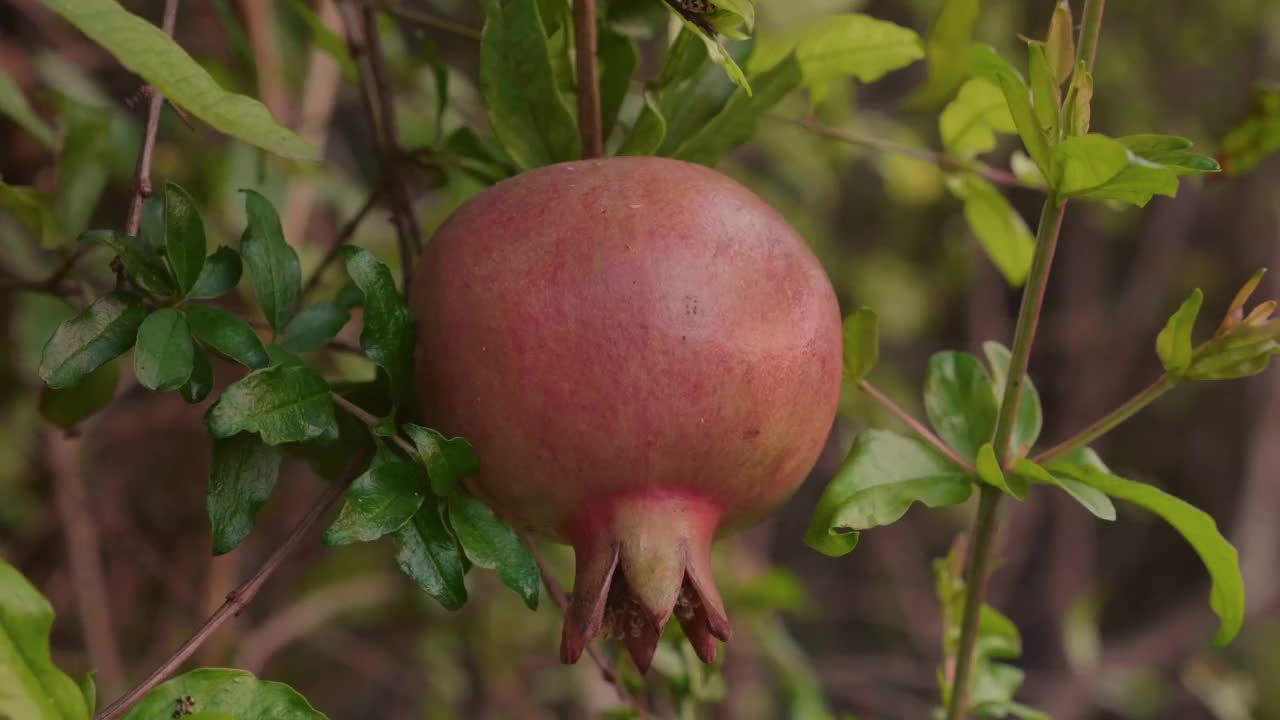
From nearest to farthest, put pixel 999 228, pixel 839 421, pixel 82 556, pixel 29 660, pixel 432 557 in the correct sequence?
pixel 29 660
pixel 432 557
pixel 999 228
pixel 82 556
pixel 839 421

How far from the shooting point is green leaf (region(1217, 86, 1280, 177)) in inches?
26.9

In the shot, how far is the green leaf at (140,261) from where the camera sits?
521 mm

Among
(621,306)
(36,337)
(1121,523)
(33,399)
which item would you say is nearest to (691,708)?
(621,306)

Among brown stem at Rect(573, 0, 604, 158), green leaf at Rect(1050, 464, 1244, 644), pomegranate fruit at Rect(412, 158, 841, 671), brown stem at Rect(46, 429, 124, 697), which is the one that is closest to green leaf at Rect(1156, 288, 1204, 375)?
green leaf at Rect(1050, 464, 1244, 644)

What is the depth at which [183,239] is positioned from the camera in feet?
1.76

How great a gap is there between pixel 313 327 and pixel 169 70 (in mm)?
169

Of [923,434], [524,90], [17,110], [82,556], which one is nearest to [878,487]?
[923,434]

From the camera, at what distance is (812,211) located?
187cm

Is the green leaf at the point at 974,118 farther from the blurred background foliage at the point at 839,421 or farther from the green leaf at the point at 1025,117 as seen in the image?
the green leaf at the point at 1025,117

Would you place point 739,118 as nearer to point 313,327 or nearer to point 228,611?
point 313,327

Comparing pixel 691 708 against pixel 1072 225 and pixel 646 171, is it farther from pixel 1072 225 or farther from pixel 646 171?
pixel 1072 225

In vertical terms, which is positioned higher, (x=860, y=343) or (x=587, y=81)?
(x=587, y=81)

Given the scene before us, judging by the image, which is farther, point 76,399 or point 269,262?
point 76,399

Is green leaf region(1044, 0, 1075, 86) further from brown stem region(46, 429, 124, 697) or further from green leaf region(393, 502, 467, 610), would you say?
brown stem region(46, 429, 124, 697)
